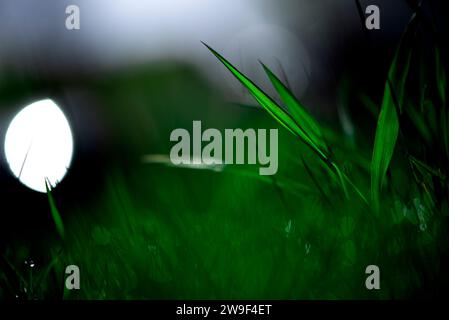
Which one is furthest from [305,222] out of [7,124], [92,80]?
[92,80]

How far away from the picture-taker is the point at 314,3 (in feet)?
3.21

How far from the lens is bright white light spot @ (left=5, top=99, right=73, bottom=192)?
870mm

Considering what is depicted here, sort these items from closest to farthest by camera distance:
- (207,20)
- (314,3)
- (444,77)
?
(444,77), (207,20), (314,3)

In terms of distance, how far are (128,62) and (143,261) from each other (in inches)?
23.0

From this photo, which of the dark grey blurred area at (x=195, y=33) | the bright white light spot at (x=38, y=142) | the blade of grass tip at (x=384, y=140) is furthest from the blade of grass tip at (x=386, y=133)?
the bright white light spot at (x=38, y=142)

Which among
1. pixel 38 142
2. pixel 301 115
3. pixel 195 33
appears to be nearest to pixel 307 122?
pixel 301 115

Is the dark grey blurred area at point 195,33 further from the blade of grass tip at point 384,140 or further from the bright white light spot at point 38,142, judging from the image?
the blade of grass tip at point 384,140

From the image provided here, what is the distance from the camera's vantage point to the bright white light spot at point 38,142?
870 millimetres

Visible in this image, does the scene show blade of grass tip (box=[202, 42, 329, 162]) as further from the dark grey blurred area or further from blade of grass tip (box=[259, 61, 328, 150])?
the dark grey blurred area

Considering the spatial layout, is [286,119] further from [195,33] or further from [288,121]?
[195,33]

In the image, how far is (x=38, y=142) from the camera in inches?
35.4
